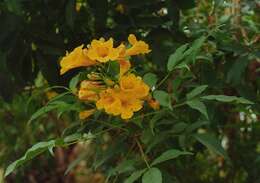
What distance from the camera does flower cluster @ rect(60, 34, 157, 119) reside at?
4.06 feet

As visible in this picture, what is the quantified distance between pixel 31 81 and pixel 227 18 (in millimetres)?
672

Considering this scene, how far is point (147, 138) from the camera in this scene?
4.36ft

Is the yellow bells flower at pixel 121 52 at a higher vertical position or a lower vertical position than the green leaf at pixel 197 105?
higher

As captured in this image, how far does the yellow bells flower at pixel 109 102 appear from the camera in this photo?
1.23 metres

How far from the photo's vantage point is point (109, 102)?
4.06 feet

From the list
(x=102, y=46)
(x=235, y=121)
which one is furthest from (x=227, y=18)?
(x=102, y=46)

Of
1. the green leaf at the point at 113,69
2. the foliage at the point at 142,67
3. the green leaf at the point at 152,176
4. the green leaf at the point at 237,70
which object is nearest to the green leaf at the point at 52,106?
the foliage at the point at 142,67

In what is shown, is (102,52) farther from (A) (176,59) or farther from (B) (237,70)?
(B) (237,70)

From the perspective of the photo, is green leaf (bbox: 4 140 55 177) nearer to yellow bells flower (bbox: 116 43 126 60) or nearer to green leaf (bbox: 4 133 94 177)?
green leaf (bbox: 4 133 94 177)

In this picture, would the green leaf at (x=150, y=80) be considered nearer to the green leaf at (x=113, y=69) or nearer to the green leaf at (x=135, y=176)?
the green leaf at (x=113, y=69)

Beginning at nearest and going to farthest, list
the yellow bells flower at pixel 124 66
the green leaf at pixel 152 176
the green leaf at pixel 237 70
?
the green leaf at pixel 152 176
the yellow bells flower at pixel 124 66
the green leaf at pixel 237 70

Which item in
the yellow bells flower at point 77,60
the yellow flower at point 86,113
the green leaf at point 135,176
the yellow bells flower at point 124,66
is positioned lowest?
the green leaf at point 135,176

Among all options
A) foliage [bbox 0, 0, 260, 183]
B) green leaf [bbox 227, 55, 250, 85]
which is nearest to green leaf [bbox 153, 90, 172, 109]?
foliage [bbox 0, 0, 260, 183]

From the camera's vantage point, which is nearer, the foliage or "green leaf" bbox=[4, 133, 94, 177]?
"green leaf" bbox=[4, 133, 94, 177]
